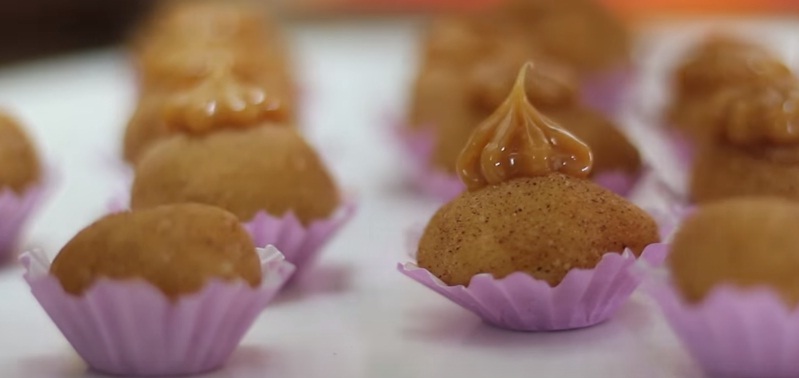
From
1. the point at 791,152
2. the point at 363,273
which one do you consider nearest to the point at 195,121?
the point at 363,273

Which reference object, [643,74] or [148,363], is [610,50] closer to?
[643,74]

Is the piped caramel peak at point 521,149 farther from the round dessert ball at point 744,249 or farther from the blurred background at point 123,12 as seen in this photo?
the blurred background at point 123,12

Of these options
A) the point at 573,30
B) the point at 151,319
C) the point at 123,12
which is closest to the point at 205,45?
the point at 573,30

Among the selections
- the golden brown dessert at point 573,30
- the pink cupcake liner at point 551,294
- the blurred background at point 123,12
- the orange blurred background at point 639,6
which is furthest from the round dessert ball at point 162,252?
the orange blurred background at point 639,6

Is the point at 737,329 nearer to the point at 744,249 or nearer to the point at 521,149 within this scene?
the point at 744,249

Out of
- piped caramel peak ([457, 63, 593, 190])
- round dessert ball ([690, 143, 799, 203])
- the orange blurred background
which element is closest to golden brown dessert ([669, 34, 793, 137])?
round dessert ball ([690, 143, 799, 203])

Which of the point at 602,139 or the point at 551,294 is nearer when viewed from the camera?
the point at 551,294

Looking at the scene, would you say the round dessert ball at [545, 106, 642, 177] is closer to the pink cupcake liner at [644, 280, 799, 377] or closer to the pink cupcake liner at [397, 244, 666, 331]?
the pink cupcake liner at [397, 244, 666, 331]
